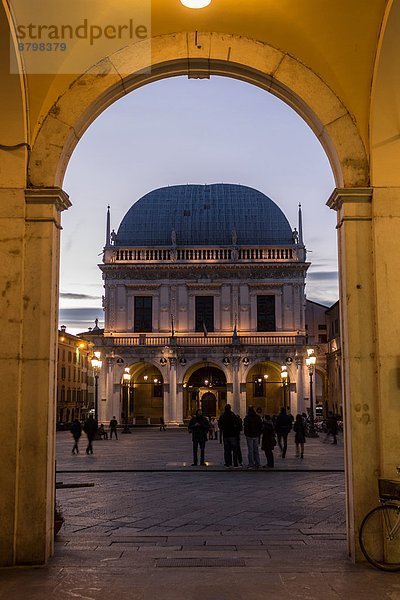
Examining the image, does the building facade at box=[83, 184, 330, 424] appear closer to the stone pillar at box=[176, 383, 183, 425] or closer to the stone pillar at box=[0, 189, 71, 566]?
the stone pillar at box=[176, 383, 183, 425]

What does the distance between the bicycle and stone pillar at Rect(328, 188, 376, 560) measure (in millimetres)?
149

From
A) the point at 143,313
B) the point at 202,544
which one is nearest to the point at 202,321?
the point at 143,313

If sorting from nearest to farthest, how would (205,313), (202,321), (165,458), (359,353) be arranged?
(359,353) → (165,458) → (202,321) → (205,313)

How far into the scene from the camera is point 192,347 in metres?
47.8

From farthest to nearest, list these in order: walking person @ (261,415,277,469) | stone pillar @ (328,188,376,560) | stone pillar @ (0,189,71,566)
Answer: walking person @ (261,415,277,469), stone pillar @ (328,188,376,560), stone pillar @ (0,189,71,566)

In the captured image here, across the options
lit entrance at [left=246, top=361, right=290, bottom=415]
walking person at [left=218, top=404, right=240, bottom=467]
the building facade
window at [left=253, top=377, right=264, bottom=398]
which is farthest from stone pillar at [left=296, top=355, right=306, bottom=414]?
walking person at [left=218, top=404, right=240, bottom=467]

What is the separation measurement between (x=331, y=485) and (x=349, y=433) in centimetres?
781

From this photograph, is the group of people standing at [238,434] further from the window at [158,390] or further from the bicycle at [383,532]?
the window at [158,390]

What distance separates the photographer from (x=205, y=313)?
4966 centimetres

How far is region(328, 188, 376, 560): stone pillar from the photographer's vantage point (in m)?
6.83

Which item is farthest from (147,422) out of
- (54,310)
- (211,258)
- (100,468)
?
(54,310)

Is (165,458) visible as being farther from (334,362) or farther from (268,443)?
(334,362)

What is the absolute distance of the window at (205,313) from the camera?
49.5 meters

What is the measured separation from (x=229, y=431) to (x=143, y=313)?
32763mm
